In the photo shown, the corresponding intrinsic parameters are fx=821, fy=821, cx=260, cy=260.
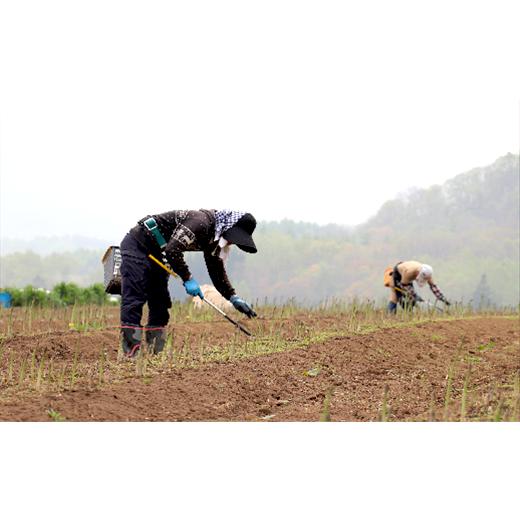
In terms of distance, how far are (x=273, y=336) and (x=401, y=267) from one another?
13.4 ft

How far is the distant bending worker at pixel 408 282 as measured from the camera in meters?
10.6

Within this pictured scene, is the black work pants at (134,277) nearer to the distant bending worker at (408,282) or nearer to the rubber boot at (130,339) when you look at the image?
the rubber boot at (130,339)

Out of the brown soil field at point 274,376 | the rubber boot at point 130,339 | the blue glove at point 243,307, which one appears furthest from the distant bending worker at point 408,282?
the rubber boot at point 130,339

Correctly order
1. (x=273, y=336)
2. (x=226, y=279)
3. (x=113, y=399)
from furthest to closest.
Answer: (x=273, y=336), (x=226, y=279), (x=113, y=399)

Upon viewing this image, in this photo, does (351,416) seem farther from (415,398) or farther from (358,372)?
(358,372)

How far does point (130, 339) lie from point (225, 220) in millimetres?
1213

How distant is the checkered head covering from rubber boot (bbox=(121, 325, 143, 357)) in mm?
998

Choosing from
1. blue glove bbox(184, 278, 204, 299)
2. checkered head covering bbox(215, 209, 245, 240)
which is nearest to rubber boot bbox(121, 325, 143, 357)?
blue glove bbox(184, 278, 204, 299)

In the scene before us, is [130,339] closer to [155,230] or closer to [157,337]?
[157,337]

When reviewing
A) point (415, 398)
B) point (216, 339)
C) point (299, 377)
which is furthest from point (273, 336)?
point (415, 398)

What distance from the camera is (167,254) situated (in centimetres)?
589

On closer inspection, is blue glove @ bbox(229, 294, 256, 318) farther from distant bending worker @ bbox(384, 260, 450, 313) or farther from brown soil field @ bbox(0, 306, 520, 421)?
distant bending worker @ bbox(384, 260, 450, 313)

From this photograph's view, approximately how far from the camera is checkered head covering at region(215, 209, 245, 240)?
5.99m

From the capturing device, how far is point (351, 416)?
489cm
